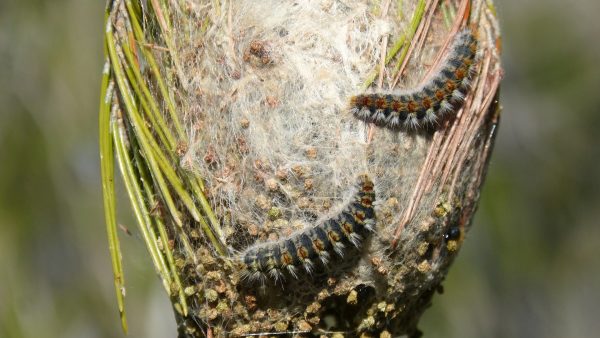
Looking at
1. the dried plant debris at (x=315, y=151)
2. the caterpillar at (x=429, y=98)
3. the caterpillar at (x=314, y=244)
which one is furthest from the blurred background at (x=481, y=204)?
the caterpillar at (x=429, y=98)

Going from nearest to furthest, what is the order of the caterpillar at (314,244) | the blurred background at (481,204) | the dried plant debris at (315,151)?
the caterpillar at (314,244), the dried plant debris at (315,151), the blurred background at (481,204)

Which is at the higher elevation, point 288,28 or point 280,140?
point 288,28

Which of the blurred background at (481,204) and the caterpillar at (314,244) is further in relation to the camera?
the blurred background at (481,204)

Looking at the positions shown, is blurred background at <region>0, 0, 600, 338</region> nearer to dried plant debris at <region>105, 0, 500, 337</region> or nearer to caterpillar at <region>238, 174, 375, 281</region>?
dried plant debris at <region>105, 0, 500, 337</region>

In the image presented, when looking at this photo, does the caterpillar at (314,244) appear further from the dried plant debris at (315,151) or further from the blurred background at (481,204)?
the blurred background at (481,204)
